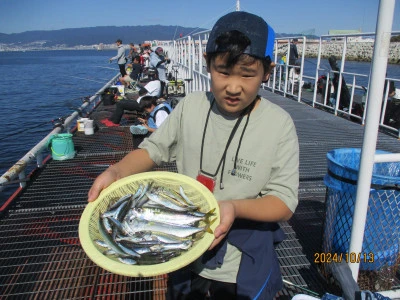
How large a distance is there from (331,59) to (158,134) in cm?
926

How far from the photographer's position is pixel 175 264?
1270mm

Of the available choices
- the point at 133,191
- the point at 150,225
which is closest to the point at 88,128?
the point at 133,191

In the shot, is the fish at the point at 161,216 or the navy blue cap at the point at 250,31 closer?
the navy blue cap at the point at 250,31

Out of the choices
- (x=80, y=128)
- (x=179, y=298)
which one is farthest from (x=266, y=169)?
(x=80, y=128)

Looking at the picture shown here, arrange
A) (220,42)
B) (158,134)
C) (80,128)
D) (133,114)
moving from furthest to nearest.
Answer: (133,114)
(80,128)
(158,134)
(220,42)

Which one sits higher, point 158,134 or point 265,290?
point 158,134

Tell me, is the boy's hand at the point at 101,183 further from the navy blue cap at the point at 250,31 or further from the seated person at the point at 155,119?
the seated person at the point at 155,119

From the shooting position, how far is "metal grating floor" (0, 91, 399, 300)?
9.22ft

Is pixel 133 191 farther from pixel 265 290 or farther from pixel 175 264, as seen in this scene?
pixel 265 290

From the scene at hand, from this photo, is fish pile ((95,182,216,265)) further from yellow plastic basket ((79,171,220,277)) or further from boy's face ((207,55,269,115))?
boy's face ((207,55,269,115))

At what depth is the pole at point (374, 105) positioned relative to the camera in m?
1.59

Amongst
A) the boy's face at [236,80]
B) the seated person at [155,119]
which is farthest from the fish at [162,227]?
the seated person at [155,119]

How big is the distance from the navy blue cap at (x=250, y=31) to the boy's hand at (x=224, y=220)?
716mm

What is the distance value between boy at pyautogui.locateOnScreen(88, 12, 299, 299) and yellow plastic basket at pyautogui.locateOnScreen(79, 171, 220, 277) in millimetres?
59
